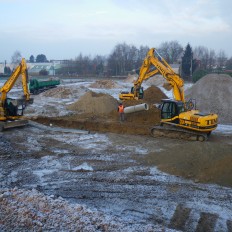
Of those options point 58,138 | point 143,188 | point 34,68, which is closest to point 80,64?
point 34,68

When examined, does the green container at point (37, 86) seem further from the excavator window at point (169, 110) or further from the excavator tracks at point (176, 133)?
the excavator window at point (169, 110)

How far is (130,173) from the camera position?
11.0 metres

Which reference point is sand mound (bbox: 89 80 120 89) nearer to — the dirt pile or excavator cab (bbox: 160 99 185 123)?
the dirt pile

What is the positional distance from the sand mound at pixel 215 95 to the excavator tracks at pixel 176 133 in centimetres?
574

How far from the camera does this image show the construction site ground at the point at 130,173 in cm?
816

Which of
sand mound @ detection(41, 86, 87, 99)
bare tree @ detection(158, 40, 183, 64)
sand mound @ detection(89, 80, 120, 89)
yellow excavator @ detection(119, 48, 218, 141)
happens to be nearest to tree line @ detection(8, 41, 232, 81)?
bare tree @ detection(158, 40, 183, 64)

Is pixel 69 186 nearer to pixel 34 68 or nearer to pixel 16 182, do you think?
pixel 16 182

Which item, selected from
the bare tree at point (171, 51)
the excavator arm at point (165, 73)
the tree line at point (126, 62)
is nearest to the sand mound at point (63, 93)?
the excavator arm at point (165, 73)

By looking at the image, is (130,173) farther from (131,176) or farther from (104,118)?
(104,118)

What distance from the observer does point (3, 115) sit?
17.5 m

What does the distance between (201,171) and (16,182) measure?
19.2ft

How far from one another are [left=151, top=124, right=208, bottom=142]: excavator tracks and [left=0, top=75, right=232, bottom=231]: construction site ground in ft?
1.34

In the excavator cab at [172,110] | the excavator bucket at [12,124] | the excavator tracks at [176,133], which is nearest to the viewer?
the excavator tracks at [176,133]

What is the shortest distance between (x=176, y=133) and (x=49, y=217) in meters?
9.98
